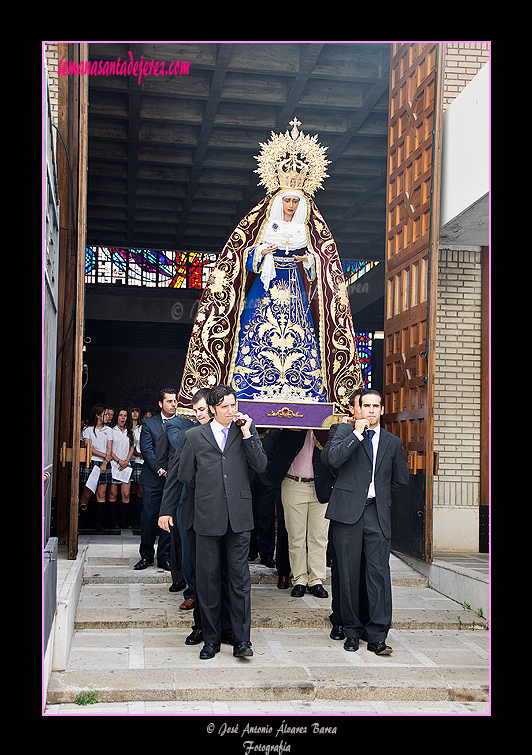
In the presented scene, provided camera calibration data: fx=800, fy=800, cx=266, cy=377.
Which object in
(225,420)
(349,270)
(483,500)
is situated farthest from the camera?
(349,270)

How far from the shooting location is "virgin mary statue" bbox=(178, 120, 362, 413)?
613 cm

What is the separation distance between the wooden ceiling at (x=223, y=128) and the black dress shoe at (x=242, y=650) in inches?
238

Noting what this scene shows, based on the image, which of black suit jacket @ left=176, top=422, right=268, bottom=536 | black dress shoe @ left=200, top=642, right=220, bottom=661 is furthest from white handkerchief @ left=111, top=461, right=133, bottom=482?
black dress shoe @ left=200, top=642, right=220, bottom=661

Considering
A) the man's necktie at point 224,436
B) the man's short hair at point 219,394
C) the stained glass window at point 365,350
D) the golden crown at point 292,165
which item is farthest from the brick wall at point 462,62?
the stained glass window at point 365,350

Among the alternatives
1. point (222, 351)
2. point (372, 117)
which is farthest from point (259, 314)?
point (372, 117)

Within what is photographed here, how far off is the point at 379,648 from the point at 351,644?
0.60 ft

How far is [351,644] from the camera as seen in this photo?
512 cm

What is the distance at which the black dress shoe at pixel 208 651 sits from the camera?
4.81 metres

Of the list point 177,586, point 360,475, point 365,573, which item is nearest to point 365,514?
point 360,475

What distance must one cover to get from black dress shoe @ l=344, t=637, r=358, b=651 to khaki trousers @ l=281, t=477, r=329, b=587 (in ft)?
3.82

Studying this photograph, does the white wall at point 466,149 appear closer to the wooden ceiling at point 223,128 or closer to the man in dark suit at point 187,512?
the wooden ceiling at point 223,128

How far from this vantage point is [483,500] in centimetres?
811

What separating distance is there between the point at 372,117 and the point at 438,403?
3.89 m

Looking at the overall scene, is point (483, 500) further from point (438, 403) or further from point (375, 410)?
point (375, 410)
